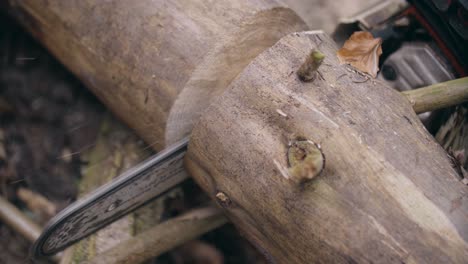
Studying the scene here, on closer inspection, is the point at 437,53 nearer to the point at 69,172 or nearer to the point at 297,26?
the point at 297,26

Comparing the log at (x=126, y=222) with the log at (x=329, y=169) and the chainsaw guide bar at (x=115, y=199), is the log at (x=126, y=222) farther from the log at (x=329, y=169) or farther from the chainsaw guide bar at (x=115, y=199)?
the log at (x=329, y=169)

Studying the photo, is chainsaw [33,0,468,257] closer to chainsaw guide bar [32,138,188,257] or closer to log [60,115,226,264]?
chainsaw guide bar [32,138,188,257]

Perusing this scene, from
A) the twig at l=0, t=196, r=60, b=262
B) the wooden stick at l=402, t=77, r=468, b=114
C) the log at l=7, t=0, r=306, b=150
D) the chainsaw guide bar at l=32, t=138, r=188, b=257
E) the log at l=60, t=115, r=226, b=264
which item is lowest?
the twig at l=0, t=196, r=60, b=262

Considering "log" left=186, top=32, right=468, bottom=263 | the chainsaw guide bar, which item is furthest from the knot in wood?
the chainsaw guide bar

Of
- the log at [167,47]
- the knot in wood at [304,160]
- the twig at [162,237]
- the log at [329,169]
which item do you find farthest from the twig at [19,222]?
the knot in wood at [304,160]

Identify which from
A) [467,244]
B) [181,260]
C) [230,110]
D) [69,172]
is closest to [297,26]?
[230,110]
